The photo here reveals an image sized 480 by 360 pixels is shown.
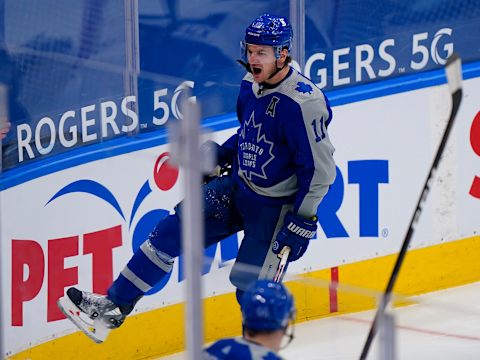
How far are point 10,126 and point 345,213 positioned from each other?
1.87 meters

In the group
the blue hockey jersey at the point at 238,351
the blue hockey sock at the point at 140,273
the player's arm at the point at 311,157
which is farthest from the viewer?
the blue hockey sock at the point at 140,273

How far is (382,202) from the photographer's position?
6.36m

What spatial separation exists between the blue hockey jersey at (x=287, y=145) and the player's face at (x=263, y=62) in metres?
0.06

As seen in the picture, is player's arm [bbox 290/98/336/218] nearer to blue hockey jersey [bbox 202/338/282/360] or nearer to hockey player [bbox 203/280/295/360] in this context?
hockey player [bbox 203/280/295/360]

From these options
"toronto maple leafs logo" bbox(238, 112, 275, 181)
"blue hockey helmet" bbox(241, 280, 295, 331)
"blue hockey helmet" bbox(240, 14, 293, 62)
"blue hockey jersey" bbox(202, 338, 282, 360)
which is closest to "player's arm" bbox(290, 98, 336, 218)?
"toronto maple leafs logo" bbox(238, 112, 275, 181)

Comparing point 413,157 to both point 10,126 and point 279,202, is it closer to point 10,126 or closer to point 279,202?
point 279,202

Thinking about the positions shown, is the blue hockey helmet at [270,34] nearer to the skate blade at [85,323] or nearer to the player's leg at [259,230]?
the player's leg at [259,230]

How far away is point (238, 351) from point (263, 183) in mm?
1523

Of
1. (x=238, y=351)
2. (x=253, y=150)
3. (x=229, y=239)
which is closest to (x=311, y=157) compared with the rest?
(x=253, y=150)

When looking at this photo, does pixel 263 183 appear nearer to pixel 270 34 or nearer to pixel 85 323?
pixel 270 34

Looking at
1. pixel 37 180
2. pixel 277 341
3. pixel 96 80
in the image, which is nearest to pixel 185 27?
pixel 96 80

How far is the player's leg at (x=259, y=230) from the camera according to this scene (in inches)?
189

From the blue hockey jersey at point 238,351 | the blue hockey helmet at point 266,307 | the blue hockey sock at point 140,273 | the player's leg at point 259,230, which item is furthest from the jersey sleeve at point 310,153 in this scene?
the blue hockey jersey at point 238,351

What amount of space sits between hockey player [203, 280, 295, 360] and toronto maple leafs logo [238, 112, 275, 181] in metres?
1.26
